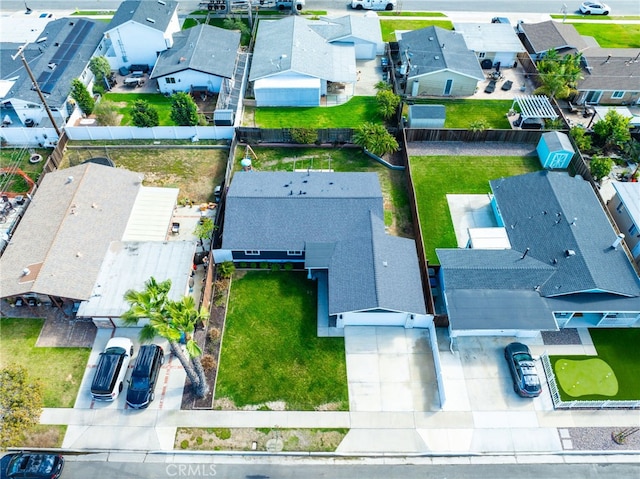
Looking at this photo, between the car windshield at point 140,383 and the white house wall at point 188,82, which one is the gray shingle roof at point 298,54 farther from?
the car windshield at point 140,383

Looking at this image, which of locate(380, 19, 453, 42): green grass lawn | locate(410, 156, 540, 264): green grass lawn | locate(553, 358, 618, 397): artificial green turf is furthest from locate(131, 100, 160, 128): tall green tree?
locate(553, 358, 618, 397): artificial green turf

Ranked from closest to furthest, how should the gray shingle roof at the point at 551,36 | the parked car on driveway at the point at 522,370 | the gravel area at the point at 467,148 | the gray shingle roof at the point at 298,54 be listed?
1. the parked car on driveway at the point at 522,370
2. the gravel area at the point at 467,148
3. the gray shingle roof at the point at 298,54
4. the gray shingle roof at the point at 551,36

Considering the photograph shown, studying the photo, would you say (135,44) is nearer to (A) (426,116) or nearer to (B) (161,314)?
(A) (426,116)

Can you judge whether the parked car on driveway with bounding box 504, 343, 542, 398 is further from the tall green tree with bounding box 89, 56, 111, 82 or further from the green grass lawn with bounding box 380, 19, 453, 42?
the tall green tree with bounding box 89, 56, 111, 82

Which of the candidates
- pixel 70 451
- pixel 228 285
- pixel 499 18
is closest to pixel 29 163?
pixel 228 285

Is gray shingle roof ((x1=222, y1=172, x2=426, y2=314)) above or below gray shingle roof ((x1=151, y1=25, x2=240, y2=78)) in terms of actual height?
below

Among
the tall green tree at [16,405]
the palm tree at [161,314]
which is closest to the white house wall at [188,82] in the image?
the palm tree at [161,314]
